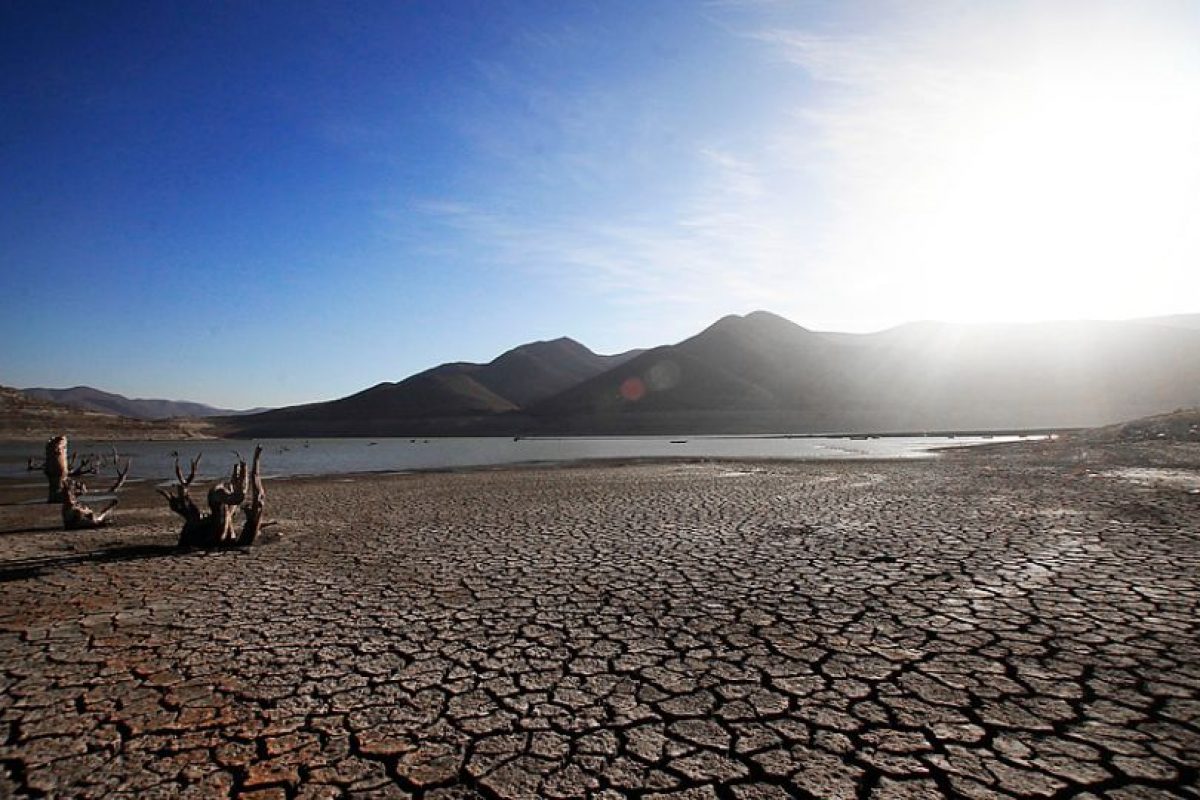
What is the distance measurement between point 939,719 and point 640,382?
382 feet

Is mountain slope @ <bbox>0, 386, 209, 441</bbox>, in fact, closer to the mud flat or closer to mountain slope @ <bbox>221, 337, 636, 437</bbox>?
mountain slope @ <bbox>221, 337, 636, 437</bbox>

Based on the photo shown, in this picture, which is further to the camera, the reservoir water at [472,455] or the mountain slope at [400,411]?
the mountain slope at [400,411]

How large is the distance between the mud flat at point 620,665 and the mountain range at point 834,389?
7363cm

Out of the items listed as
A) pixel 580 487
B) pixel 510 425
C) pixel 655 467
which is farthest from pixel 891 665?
pixel 510 425

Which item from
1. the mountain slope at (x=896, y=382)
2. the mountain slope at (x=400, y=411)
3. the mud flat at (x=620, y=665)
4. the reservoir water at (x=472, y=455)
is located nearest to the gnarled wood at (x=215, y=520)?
the mud flat at (x=620, y=665)

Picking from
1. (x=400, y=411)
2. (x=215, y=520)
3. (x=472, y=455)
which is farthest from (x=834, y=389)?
(x=215, y=520)

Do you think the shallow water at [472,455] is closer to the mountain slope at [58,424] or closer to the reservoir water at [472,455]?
the reservoir water at [472,455]

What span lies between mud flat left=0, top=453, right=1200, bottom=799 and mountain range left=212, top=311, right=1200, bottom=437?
73.6 metres

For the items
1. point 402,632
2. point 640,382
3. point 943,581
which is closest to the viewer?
point 402,632

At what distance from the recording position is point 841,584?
697 cm

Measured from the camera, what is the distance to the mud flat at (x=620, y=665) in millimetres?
3361

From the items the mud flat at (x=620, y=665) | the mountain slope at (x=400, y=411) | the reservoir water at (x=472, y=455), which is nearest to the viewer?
the mud flat at (x=620, y=665)

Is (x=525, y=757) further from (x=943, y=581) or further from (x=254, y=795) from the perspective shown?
(x=943, y=581)

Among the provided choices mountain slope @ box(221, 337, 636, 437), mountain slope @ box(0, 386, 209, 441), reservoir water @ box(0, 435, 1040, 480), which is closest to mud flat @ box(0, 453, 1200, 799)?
reservoir water @ box(0, 435, 1040, 480)
